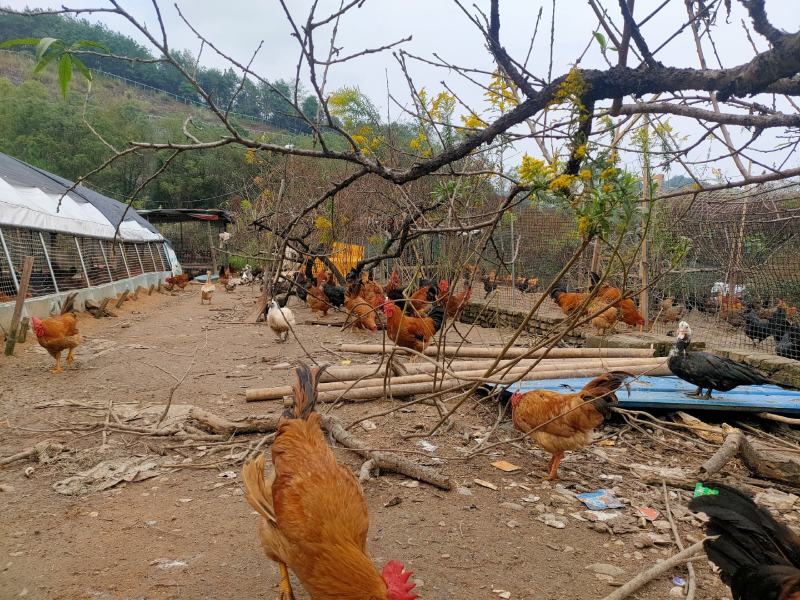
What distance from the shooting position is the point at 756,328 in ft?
28.8

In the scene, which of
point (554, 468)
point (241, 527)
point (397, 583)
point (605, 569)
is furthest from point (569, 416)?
point (241, 527)

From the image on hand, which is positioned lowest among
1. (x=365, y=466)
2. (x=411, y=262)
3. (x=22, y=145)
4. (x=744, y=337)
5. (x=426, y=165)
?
(x=744, y=337)

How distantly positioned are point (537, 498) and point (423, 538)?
1.11 metres

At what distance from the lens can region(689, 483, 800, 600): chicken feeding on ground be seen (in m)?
1.78

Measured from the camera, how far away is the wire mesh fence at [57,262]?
10.3m

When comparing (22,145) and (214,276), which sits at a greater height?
(22,145)

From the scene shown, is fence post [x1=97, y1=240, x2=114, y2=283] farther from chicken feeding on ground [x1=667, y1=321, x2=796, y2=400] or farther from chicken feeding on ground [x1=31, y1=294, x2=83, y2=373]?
chicken feeding on ground [x1=667, y1=321, x2=796, y2=400]

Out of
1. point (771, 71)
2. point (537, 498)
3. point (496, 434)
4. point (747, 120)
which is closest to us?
point (771, 71)

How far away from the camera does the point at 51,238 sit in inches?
505

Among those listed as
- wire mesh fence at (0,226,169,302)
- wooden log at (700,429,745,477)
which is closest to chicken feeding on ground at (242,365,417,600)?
wooden log at (700,429,745,477)

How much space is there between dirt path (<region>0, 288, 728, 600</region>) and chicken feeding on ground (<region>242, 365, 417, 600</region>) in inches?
21.3

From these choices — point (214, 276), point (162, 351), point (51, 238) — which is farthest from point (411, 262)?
point (214, 276)

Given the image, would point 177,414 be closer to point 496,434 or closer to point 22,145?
point 496,434

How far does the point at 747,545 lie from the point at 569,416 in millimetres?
2047
